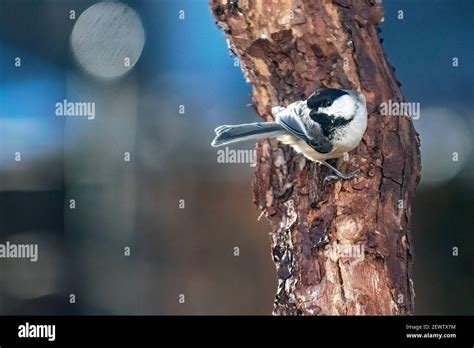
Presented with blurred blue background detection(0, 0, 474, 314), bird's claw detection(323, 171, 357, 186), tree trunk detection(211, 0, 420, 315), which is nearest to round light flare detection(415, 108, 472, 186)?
blurred blue background detection(0, 0, 474, 314)

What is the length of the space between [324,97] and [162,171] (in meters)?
0.63

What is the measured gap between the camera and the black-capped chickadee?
1.73m

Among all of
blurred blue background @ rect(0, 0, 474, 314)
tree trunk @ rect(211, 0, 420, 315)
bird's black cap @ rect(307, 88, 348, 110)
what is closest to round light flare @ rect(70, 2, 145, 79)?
blurred blue background @ rect(0, 0, 474, 314)

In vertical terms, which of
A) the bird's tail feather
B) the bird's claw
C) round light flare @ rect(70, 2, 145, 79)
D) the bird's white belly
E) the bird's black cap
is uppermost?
round light flare @ rect(70, 2, 145, 79)

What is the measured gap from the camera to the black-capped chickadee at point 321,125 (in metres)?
1.73

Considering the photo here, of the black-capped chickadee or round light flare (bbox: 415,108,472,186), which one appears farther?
round light flare (bbox: 415,108,472,186)

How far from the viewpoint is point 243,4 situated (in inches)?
64.9

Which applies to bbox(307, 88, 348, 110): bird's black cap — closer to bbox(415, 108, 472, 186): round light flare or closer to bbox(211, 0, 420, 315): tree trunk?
bbox(211, 0, 420, 315): tree trunk

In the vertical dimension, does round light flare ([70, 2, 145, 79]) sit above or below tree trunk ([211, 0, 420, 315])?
above

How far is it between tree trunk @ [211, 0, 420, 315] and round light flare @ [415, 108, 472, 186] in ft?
0.44

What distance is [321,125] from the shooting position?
1749 mm

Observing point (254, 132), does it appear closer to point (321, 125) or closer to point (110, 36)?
point (321, 125)

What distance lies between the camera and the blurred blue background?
6.37 ft
